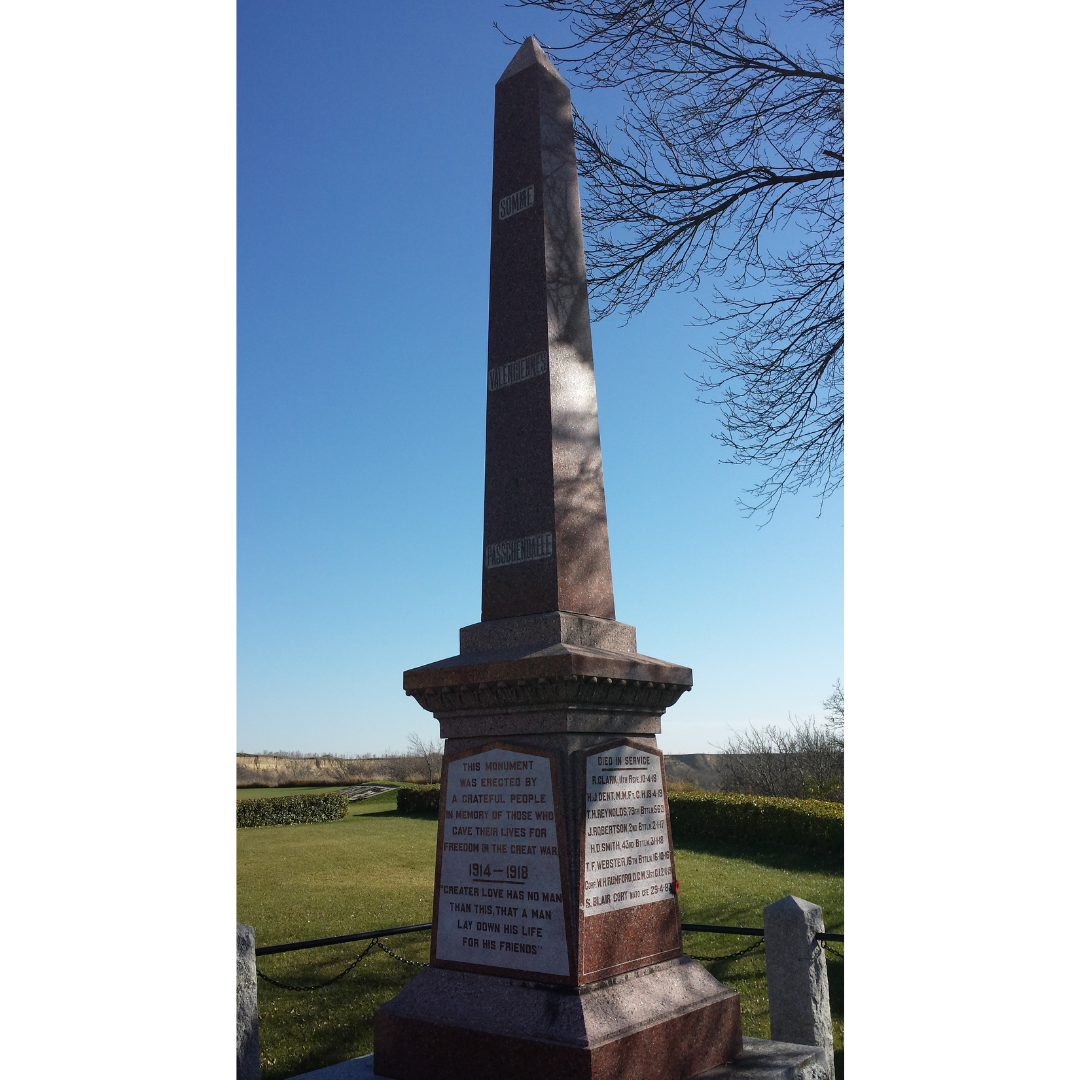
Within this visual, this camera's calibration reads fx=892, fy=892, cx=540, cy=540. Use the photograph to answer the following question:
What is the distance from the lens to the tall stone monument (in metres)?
4.45

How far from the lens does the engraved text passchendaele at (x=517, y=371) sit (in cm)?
564

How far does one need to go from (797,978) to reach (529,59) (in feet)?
22.0

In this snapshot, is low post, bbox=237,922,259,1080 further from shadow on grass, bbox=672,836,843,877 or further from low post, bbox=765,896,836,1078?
shadow on grass, bbox=672,836,843,877

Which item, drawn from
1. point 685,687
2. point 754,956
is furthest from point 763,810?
point 685,687

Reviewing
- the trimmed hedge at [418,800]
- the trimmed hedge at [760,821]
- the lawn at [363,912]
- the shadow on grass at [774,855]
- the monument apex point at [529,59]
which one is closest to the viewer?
the monument apex point at [529,59]

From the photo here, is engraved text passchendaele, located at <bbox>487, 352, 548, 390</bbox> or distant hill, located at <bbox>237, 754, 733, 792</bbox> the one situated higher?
engraved text passchendaele, located at <bbox>487, 352, 548, 390</bbox>

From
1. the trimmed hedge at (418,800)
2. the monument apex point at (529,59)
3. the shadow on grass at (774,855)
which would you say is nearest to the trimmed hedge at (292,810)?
the trimmed hedge at (418,800)

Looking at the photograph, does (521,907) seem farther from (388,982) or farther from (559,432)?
(388,982)

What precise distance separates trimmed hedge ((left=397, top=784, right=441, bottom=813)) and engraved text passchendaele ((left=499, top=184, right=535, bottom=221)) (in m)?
23.1

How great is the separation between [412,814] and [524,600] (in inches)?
957

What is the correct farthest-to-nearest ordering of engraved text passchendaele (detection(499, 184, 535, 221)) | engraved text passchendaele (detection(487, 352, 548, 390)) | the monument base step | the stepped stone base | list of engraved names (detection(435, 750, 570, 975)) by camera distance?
engraved text passchendaele (detection(499, 184, 535, 221)) → engraved text passchendaele (detection(487, 352, 548, 390)) → the monument base step → list of engraved names (detection(435, 750, 570, 975)) → the stepped stone base

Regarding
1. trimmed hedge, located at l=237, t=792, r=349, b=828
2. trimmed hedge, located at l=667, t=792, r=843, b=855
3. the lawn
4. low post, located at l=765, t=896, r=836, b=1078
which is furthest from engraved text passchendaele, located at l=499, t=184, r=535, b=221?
trimmed hedge, located at l=237, t=792, r=349, b=828

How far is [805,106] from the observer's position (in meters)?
7.91

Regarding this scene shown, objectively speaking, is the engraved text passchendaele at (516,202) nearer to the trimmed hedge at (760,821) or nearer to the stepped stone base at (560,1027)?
the stepped stone base at (560,1027)
